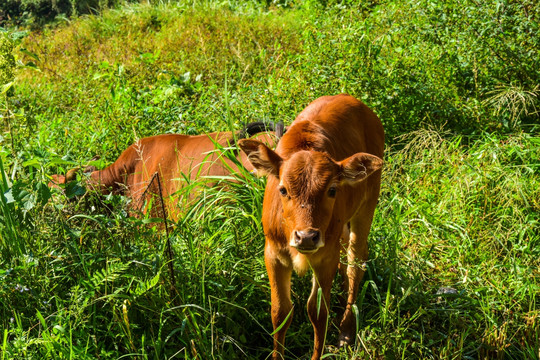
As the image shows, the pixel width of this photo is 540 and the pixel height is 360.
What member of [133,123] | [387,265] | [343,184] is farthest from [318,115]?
[133,123]

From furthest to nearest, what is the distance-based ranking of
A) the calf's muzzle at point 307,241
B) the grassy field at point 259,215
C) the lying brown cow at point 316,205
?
1. the grassy field at point 259,215
2. the lying brown cow at point 316,205
3. the calf's muzzle at point 307,241

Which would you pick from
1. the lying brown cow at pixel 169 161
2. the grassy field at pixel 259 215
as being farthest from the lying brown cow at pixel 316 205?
the lying brown cow at pixel 169 161

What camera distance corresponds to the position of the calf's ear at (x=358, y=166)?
3.50 m

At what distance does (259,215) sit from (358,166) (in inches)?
40.8

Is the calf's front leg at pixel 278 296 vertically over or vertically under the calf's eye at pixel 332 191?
under

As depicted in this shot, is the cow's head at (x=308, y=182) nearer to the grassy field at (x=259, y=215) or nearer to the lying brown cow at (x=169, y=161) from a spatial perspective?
the grassy field at (x=259, y=215)

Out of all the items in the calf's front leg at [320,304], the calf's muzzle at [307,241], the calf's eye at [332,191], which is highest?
the calf's eye at [332,191]

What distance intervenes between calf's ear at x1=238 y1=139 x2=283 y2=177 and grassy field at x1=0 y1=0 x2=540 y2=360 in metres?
0.69

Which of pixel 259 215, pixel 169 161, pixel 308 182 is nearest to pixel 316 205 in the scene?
pixel 308 182

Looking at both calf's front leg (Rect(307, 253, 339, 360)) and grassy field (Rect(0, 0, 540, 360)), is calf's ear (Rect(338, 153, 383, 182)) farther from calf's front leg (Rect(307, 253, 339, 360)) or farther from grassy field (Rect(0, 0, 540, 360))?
grassy field (Rect(0, 0, 540, 360))

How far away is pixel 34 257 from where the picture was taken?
368cm

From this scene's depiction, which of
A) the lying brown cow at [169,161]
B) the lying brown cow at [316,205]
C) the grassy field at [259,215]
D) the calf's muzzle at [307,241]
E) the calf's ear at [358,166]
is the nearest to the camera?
the calf's muzzle at [307,241]

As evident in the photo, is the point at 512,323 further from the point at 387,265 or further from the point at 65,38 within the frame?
the point at 65,38

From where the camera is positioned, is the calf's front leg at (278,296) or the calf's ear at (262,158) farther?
the calf's front leg at (278,296)
